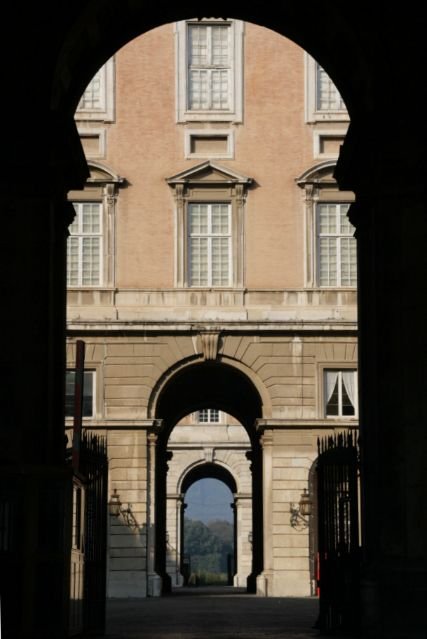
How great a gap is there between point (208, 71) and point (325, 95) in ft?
10.6

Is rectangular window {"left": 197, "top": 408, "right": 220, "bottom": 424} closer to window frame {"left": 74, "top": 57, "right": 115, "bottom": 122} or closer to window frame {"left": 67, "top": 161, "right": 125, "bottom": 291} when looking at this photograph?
window frame {"left": 67, "top": 161, "right": 125, "bottom": 291}

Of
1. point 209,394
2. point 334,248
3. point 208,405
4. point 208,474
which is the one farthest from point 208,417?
point 334,248

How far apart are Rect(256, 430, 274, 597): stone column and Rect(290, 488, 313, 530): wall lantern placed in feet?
1.95

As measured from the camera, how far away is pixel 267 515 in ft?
129

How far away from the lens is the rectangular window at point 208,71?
1629 inches

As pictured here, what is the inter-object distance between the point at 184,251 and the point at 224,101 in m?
4.34

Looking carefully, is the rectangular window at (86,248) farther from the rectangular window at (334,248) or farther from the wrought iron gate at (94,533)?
the wrought iron gate at (94,533)

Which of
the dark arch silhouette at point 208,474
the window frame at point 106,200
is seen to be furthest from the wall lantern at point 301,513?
the dark arch silhouette at point 208,474

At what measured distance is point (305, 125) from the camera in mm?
41000

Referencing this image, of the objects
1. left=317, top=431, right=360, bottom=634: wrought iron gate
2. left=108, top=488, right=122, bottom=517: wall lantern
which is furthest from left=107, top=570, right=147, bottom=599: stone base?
left=317, top=431, right=360, bottom=634: wrought iron gate
